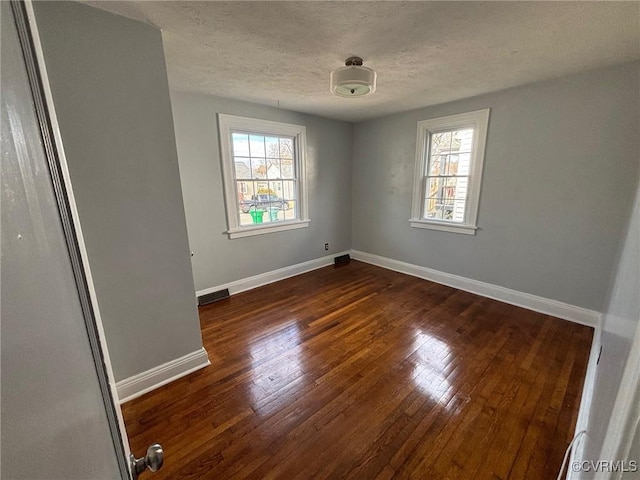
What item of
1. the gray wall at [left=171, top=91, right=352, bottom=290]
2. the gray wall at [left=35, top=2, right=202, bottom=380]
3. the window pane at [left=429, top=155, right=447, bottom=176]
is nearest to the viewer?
the gray wall at [left=35, top=2, right=202, bottom=380]

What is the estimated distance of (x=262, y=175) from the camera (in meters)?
3.42

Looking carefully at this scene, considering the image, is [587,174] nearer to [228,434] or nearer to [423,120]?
[423,120]

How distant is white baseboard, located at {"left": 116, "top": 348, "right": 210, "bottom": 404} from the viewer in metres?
1.73

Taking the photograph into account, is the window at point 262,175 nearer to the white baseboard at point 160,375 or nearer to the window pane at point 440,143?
the white baseboard at point 160,375

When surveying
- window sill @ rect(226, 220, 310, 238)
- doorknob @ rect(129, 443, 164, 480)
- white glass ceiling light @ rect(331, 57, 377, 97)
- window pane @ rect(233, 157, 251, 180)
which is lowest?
doorknob @ rect(129, 443, 164, 480)

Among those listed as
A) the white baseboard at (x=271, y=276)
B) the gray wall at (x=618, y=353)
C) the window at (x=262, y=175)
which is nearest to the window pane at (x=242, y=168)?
the window at (x=262, y=175)

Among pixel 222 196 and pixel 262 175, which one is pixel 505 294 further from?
pixel 222 196

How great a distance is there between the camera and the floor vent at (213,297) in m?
3.04

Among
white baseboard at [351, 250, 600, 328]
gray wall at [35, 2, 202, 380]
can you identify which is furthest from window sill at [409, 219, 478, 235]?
gray wall at [35, 2, 202, 380]

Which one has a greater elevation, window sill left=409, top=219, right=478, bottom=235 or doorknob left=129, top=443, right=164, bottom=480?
window sill left=409, top=219, right=478, bottom=235

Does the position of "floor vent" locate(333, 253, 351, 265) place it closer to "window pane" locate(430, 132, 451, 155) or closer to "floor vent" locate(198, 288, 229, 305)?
"floor vent" locate(198, 288, 229, 305)

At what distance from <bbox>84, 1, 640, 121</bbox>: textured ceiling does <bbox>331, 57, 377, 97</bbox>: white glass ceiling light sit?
0.26ft

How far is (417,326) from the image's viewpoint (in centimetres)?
255

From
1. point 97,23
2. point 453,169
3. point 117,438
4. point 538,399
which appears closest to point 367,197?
point 453,169
